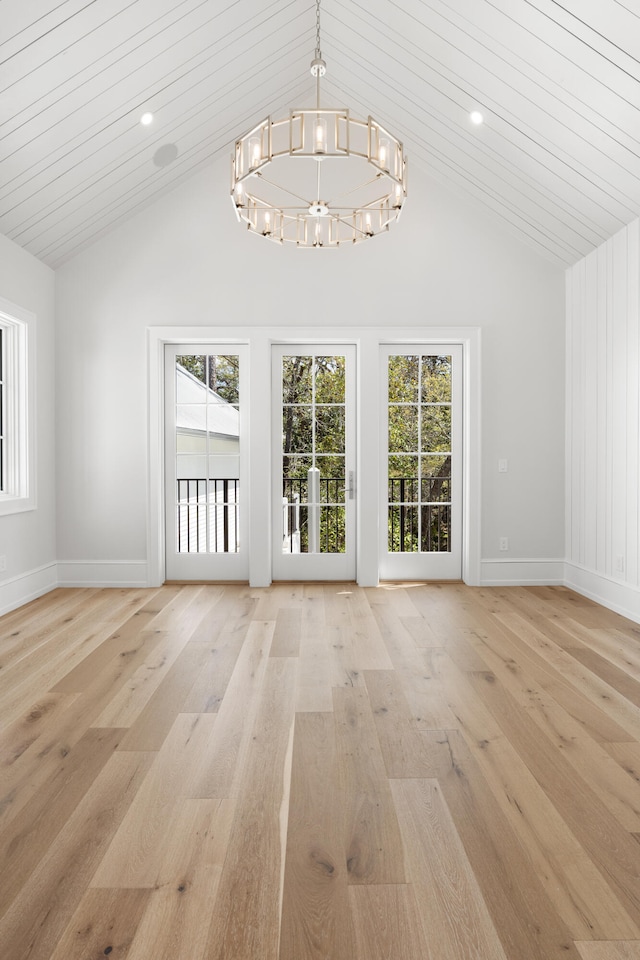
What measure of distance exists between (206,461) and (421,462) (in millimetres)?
1926

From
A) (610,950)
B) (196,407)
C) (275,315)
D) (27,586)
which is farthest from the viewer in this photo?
(196,407)

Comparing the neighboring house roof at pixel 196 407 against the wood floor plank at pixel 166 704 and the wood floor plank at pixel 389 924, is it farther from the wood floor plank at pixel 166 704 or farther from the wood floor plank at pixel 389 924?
the wood floor plank at pixel 389 924

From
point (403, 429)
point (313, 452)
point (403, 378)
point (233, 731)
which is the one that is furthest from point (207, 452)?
point (233, 731)

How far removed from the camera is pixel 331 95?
5336 mm

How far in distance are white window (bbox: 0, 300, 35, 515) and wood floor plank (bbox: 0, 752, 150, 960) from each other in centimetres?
329

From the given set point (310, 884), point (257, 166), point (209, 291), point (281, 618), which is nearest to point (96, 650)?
point (281, 618)

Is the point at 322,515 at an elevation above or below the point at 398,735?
above

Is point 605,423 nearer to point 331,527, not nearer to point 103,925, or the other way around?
point 331,527

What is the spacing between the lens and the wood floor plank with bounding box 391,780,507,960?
1442 mm

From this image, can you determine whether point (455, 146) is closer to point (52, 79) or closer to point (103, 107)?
point (103, 107)

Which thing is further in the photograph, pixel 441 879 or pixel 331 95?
pixel 331 95

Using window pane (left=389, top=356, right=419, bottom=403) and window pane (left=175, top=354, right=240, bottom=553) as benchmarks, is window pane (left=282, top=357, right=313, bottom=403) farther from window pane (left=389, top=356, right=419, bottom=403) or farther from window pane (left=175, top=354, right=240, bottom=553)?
window pane (left=389, top=356, right=419, bottom=403)

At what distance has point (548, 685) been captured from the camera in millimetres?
3094

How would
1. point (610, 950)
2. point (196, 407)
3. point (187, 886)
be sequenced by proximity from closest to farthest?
point (610, 950)
point (187, 886)
point (196, 407)
